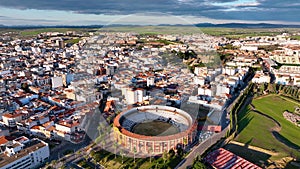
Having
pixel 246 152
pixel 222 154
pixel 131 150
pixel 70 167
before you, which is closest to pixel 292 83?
pixel 246 152

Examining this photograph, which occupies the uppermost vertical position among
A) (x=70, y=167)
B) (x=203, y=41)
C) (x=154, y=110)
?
(x=203, y=41)

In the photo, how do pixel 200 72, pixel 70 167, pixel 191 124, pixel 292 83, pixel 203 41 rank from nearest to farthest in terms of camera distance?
pixel 70 167 < pixel 191 124 < pixel 292 83 < pixel 200 72 < pixel 203 41

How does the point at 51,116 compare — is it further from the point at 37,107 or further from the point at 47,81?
the point at 47,81

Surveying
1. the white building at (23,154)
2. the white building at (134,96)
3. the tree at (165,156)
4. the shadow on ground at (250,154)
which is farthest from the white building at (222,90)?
the white building at (23,154)

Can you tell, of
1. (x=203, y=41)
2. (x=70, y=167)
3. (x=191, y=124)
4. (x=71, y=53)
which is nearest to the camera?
(x=70, y=167)

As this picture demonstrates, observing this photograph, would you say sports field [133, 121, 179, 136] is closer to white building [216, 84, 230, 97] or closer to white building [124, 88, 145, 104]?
white building [124, 88, 145, 104]

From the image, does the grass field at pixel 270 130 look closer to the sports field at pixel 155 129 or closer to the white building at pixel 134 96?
the sports field at pixel 155 129
